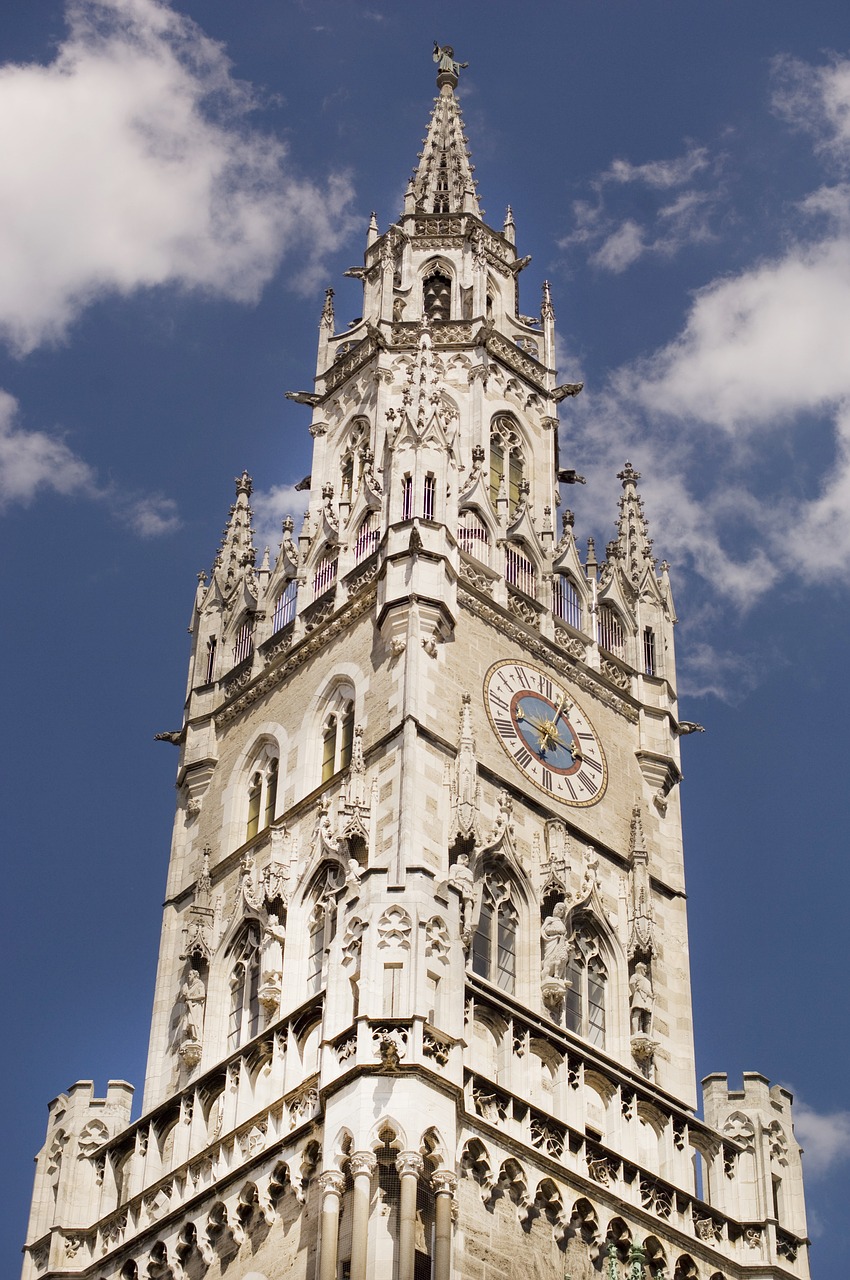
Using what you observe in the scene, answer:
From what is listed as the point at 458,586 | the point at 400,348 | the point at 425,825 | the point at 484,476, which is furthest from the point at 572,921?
the point at 400,348

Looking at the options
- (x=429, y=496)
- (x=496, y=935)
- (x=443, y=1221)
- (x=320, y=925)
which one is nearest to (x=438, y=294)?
(x=429, y=496)

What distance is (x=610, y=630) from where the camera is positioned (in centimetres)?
5688

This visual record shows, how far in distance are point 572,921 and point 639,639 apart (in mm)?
9152

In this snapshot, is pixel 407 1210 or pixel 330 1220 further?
pixel 330 1220

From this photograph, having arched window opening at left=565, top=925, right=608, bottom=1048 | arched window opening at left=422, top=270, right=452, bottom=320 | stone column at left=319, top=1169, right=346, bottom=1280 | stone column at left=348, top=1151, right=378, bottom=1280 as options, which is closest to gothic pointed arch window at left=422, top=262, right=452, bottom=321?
arched window opening at left=422, top=270, right=452, bottom=320

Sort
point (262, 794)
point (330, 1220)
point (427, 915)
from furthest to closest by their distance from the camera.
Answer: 1. point (262, 794)
2. point (427, 915)
3. point (330, 1220)

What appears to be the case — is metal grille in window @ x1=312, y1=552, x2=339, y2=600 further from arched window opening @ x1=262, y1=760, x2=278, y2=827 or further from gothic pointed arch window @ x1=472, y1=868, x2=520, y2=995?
gothic pointed arch window @ x1=472, y1=868, x2=520, y2=995

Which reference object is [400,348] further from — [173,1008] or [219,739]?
[173,1008]

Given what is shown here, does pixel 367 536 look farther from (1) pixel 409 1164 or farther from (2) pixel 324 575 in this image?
(1) pixel 409 1164

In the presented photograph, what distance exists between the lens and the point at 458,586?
173ft

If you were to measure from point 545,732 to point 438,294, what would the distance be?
50.5 ft

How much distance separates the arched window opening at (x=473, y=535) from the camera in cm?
5444

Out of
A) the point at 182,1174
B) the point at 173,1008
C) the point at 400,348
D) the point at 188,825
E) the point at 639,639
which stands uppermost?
the point at 400,348

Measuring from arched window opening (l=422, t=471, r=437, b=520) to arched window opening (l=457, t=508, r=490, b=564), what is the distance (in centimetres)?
111
